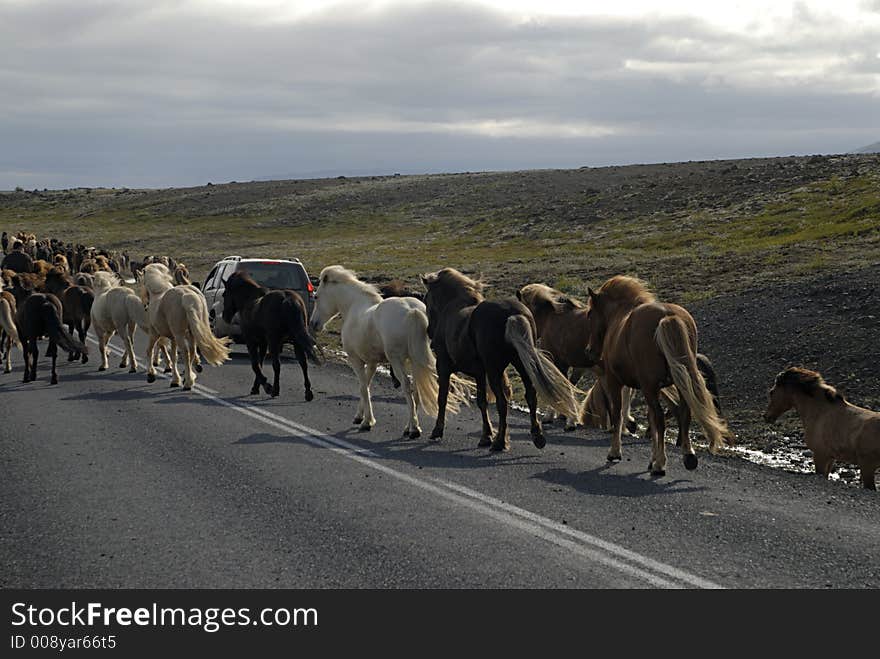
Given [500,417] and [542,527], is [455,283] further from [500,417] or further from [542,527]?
[542,527]

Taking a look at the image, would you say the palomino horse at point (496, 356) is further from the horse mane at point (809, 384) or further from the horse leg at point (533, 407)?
the horse mane at point (809, 384)

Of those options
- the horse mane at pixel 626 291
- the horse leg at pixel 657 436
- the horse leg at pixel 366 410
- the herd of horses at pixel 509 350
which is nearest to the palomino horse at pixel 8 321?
the herd of horses at pixel 509 350

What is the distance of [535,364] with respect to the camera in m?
12.0

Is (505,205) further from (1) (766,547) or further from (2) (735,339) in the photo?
(1) (766,547)

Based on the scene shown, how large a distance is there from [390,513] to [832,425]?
5323 millimetres

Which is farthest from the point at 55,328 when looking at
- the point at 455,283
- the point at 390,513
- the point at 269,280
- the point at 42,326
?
the point at 390,513

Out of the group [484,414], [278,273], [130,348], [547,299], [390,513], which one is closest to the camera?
[390,513]

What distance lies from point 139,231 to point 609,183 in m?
43.9

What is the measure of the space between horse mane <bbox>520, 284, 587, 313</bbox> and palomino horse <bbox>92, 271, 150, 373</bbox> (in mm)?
7844

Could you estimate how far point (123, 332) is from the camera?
68.6 feet

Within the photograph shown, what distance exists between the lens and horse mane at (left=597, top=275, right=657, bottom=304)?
12.2 metres

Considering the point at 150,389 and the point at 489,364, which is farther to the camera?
the point at 150,389

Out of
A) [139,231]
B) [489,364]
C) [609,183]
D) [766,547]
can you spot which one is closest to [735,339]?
[489,364]

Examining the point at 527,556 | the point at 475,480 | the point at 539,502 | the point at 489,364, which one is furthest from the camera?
the point at 489,364
